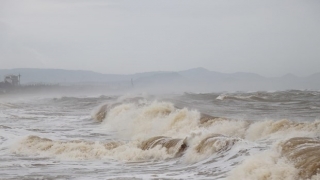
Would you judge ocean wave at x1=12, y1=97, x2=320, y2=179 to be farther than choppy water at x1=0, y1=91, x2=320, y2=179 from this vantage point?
No

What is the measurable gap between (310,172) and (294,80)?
16954 cm

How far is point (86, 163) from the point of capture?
13375 millimetres

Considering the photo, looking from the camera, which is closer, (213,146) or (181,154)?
(213,146)

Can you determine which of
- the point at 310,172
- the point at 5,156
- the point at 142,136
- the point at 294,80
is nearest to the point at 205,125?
the point at 142,136

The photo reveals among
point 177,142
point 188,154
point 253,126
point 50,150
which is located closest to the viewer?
point 188,154

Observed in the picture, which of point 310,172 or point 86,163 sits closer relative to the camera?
Result: point 310,172

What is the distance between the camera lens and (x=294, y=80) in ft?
561

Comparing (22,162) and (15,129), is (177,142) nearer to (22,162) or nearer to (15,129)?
(22,162)

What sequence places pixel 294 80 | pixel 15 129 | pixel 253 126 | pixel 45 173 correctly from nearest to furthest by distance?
1. pixel 45 173
2. pixel 253 126
3. pixel 15 129
4. pixel 294 80

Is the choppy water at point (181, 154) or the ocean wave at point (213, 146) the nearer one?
the ocean wave at point (213, 146)

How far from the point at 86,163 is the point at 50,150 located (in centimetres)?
289

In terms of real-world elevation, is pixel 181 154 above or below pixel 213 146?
below

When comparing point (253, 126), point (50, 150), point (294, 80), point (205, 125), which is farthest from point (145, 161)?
point (294, 80)

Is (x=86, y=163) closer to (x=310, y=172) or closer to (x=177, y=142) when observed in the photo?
(x=177, y=142)
